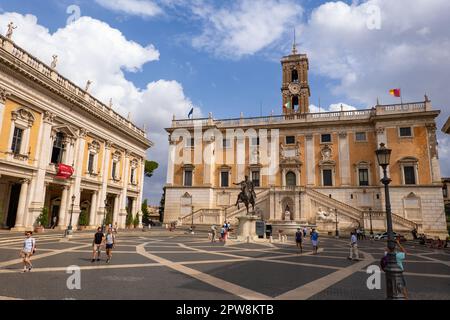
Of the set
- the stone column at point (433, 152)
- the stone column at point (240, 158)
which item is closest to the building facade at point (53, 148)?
the stone column at point (240, 158)

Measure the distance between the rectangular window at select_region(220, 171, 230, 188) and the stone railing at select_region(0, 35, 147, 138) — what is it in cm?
1698

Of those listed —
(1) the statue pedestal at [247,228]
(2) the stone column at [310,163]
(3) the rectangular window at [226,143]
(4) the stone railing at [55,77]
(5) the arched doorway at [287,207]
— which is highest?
(4) the stone railing at [55,77]

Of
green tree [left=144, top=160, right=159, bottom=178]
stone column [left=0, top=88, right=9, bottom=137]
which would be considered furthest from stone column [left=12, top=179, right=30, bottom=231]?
green tree [left=144, top=160, right=159, bottom=178]

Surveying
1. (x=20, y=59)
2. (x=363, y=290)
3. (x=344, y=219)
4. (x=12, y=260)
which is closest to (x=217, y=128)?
(x=344, y=219)

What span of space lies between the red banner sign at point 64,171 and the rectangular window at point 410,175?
136ft

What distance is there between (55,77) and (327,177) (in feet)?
120

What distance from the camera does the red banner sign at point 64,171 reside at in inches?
1110

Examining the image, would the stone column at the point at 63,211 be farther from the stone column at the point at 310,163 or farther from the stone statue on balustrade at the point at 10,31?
the stone column at the point at 310,163

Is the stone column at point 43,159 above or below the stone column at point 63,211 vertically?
above

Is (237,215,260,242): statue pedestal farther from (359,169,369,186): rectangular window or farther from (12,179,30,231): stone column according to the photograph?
(359,169,369,186): rectangular window

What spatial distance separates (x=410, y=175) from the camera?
4019 centimetres

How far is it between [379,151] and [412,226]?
33216mm

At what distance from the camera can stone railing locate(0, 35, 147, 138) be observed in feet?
76.0
